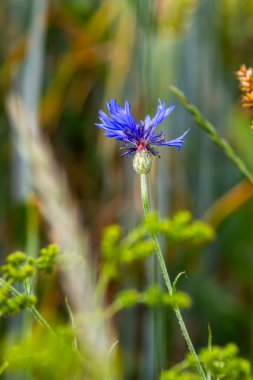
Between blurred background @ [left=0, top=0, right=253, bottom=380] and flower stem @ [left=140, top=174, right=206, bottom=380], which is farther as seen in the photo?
blurred background @ [left=0, top=0, right=253, bottom=380]

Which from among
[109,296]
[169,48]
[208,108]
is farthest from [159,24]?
[109,296]

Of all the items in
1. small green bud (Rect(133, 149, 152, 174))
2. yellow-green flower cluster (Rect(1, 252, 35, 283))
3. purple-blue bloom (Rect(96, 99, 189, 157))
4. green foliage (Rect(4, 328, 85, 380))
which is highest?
purple-blue bloom (Rect(96, 99, 189, 157))

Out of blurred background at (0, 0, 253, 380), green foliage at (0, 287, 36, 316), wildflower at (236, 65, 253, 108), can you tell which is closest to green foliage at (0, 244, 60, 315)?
green foliage at (0, 287, 36, 316)

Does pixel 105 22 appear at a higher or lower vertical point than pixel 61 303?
higher

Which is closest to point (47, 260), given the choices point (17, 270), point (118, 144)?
point (17, 270)

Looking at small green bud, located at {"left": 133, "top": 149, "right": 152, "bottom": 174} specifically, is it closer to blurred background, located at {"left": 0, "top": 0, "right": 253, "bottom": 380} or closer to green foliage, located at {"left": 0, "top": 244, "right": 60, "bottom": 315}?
green foliage, located at {"left": 0, "top": 244, "right": 60, "bottom": 315}

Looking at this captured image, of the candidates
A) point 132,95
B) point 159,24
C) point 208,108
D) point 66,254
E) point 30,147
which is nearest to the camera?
point 66,254

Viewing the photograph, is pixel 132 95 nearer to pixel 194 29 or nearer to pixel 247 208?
pixel 194 29

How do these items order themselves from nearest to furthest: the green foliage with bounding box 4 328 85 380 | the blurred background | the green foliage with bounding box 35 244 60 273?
the green foliage with bounding box 4 328 85 380 → the green foliage with bounding box 35 244 60 273 → the blurred background
